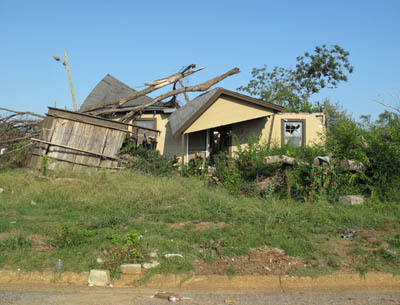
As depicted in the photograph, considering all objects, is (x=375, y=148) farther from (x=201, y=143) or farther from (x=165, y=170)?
(x=201, y=143)

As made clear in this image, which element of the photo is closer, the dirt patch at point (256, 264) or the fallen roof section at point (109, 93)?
the dirt patch at point (256, 264)

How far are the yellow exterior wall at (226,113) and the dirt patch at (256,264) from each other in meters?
7.41

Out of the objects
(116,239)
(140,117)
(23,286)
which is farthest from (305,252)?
(140,117)

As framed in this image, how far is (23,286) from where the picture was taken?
5.06 m

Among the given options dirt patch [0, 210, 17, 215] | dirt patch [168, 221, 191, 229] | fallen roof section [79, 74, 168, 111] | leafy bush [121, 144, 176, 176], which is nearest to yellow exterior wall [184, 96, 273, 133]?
leafy bush [121, 144, 176, 176]

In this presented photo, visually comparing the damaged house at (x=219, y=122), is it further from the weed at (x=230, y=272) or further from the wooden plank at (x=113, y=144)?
the weed at (x=230, y=272)

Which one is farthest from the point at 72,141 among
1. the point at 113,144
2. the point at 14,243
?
the point at 14,243

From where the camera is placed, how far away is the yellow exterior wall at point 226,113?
507 inches

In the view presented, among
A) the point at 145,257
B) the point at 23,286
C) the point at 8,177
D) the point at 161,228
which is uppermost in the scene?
the point at 8,177

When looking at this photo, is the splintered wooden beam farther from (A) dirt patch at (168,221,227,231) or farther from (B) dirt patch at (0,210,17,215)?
(A) dirt patch at (168,221,227,231)

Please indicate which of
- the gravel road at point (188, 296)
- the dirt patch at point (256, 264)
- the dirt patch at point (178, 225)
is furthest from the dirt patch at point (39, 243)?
the dirt patch at point (256, 264)

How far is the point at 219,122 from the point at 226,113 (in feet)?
1.53

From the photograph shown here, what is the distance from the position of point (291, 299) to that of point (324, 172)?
15.2ft

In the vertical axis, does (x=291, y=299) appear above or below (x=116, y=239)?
below
